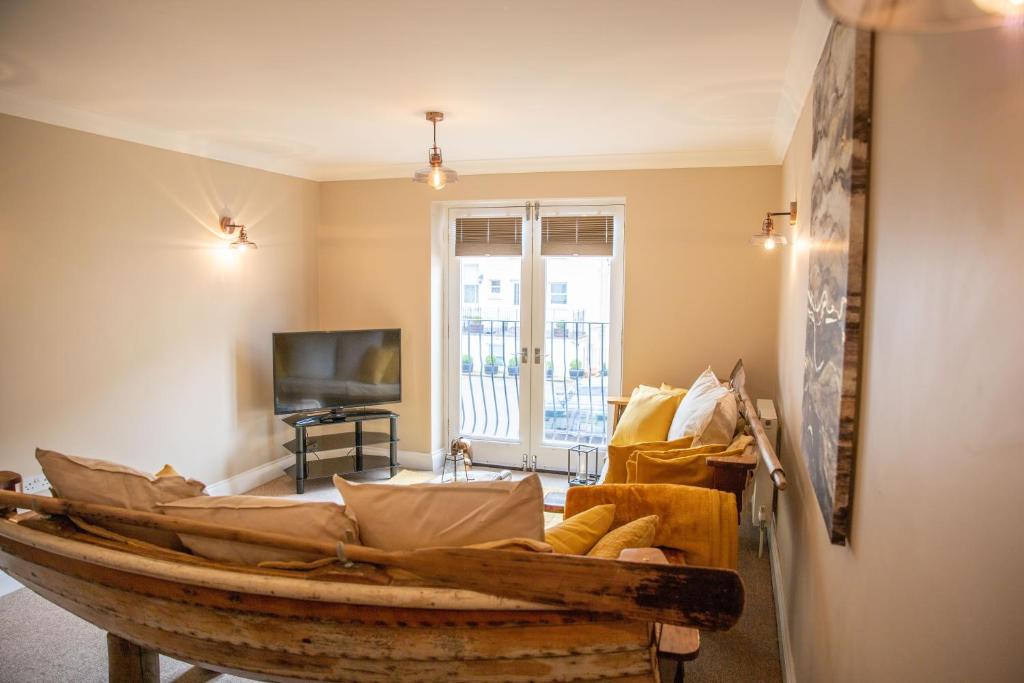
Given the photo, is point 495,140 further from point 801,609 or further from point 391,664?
point 391,664

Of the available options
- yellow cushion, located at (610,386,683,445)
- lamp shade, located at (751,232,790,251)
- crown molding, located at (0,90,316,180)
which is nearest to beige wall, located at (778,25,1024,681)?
yellow cushion, located at (610,386,683,445)

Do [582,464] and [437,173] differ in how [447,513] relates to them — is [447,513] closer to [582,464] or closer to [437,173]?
[437,173]

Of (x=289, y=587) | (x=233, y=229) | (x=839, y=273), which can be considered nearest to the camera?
(x=289, y=587)

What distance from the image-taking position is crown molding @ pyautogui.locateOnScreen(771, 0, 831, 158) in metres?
2.18

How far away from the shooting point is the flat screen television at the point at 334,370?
489 cm

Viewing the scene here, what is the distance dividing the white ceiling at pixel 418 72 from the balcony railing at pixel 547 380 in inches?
59.1

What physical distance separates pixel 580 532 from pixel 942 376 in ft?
4.15

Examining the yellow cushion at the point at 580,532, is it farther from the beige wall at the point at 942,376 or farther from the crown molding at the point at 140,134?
the crown molding at the point at 140,134

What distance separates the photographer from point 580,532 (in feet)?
6.53

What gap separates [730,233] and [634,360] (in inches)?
45.1

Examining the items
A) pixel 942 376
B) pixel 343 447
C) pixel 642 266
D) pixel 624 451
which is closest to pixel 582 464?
pixel 642 266

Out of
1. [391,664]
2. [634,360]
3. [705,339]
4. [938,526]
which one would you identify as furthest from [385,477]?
[938,526]

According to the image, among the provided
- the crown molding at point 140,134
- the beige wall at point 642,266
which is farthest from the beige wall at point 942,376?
the crown molding at point 140,134

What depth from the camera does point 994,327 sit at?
2.43ft
